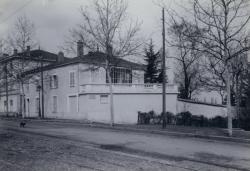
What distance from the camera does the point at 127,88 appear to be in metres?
36.3

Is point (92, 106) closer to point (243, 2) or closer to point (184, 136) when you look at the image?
point (184, 136)

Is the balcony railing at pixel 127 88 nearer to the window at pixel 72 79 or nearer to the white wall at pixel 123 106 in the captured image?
the white wall at pixel 123 106

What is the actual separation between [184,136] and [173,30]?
5.83 meters

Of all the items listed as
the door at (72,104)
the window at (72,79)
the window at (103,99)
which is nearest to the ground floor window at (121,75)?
the window at (72,79)

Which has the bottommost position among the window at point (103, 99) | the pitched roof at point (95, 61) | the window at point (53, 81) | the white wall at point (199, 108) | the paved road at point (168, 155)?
the paved road at point (168, 155)

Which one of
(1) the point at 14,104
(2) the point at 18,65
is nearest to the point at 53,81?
(2) the point at 18,65

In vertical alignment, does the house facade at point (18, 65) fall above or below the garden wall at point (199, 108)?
above

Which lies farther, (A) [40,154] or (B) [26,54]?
(B) [26,54]

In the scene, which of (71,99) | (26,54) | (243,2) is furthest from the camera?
(26,54)

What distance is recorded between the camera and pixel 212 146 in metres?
13.7

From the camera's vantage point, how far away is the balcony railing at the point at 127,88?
3525cm

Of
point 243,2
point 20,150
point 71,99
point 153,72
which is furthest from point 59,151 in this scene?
point 153,72

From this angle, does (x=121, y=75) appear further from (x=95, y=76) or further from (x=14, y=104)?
(x=14, y=104)

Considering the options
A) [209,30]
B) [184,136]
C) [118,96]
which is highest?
[209,30]
